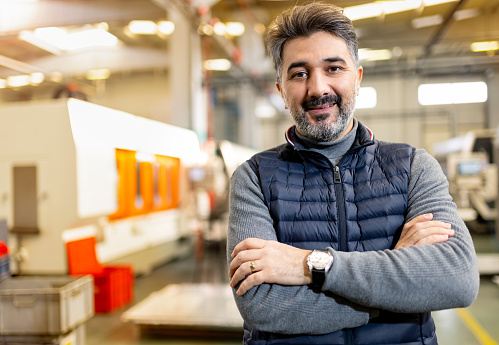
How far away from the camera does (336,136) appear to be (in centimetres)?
136

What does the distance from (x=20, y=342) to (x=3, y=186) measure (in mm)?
1976

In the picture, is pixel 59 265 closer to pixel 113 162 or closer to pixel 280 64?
pixel 113 162

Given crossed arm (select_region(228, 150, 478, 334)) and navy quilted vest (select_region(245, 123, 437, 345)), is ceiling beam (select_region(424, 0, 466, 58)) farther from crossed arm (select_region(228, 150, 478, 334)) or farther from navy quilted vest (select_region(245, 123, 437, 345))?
crossed arm (select_region(228, 150, 478, 334))

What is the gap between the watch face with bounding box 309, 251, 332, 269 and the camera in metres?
1.16

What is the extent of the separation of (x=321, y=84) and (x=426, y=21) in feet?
35.2

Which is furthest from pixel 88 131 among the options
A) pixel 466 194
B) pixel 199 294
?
pixel 466 194

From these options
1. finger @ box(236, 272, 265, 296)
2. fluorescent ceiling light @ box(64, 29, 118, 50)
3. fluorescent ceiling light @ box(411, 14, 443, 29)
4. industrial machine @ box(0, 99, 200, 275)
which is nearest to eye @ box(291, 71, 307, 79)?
finger @ box(236, 272, 265, 296)

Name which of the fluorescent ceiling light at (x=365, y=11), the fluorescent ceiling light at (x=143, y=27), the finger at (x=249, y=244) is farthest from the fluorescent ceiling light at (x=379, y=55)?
the finger at (x=249, y=244)

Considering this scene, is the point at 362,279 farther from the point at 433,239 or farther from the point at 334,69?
the point at 334,69

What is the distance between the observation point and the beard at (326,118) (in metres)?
1.31

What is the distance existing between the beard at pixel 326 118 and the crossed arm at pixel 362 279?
33cm

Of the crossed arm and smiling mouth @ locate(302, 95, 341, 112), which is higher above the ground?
smiling mouth @ locate(302, 95, 341, 112)

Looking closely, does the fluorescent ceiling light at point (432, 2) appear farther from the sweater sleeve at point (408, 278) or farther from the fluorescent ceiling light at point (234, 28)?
the sweater sleeve at point (408, 278)

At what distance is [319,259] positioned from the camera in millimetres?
1175
